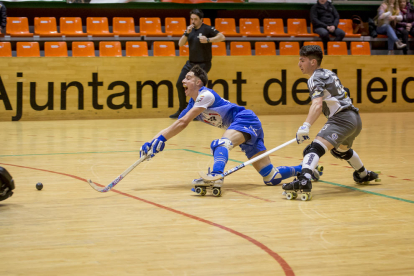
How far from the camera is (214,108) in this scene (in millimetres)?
5629

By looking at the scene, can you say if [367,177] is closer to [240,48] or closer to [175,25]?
[240,48]

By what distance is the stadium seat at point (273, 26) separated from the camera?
59.0ft

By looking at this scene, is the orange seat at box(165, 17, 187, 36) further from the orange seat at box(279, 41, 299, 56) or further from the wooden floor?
the wooden floor

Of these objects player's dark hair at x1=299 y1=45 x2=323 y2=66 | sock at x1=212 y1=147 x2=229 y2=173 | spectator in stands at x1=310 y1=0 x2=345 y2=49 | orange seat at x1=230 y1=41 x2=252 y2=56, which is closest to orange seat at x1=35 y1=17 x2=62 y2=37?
orange seat at x1=230 y1=41 x2=252 y2=56

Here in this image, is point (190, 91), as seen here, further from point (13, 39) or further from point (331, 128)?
point (13, 39)

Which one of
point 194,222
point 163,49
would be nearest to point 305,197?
point 194,222

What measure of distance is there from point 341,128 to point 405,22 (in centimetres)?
1427

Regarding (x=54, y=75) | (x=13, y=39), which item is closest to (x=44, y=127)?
(x=54, y=75)

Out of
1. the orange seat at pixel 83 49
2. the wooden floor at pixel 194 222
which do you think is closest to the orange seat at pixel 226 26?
the orange seat at pixel 83 49

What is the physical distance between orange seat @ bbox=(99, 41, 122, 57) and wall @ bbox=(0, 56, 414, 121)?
832 millimetres

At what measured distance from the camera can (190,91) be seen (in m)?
5.61

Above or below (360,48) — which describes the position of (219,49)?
above

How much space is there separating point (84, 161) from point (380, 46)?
14.2 meters

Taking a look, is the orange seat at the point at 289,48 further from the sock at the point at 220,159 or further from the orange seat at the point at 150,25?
the sock at the point at 220,159
